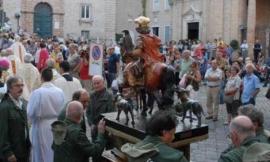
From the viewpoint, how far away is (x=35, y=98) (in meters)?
7.47

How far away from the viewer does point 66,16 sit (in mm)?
51156

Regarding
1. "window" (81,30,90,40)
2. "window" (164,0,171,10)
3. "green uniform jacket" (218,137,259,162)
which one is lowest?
"green uniform jacket" (218,137,259,162)

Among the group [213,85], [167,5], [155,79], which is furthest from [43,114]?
[167,5]

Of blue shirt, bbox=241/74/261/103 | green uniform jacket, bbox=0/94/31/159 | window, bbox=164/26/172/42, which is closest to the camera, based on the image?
green uniform jacket, bbox=0/94/31/159

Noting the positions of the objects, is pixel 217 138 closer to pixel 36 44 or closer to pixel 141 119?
pixel 141 119

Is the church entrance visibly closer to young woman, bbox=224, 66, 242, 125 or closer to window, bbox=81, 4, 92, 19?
window, bbox=81, 4, 92, 19

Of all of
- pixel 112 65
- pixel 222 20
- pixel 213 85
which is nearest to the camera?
pixel 213 85

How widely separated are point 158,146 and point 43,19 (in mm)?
48602

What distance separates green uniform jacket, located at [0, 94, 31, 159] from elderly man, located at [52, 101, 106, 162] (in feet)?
3.76

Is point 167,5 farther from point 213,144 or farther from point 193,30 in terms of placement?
point 213,144

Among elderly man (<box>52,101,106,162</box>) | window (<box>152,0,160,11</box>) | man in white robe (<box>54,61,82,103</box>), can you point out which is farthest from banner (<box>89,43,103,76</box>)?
window (<box>152,0,160,11</box>)

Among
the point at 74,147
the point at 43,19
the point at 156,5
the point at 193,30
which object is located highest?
the point at 156,5

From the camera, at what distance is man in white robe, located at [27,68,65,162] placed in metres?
7.48

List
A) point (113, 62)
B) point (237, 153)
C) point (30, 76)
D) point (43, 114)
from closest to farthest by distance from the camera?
point (237, 153), point (43, 114), point (30, 76), point (113, 62)
